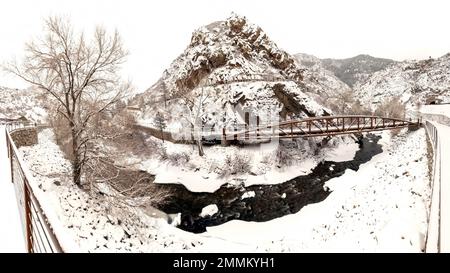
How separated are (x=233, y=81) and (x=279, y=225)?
2648 cm

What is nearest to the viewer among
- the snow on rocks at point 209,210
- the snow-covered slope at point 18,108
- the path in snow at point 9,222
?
the path in snow at point 9,222

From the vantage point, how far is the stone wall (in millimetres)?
18531

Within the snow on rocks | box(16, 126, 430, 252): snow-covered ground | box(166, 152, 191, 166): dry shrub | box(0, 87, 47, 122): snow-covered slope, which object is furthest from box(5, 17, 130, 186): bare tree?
box(0, 87, 47, 122): snow-covered slope

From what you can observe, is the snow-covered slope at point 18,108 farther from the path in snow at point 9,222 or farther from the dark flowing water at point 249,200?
the path in snow at point 9,222

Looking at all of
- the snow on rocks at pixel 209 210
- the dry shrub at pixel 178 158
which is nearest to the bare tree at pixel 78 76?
the snow on rocks at pixel 209 210

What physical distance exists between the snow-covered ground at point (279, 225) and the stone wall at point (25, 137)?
8.53ft

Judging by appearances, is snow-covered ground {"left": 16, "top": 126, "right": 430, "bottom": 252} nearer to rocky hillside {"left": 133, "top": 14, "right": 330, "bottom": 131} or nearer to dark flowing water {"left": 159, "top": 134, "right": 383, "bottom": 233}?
dark flowing water {"left": 159, "top": 134, "right": 383, "bottom": 233}

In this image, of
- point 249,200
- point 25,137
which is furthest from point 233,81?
point 25,137

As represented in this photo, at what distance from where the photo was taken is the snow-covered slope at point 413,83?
102938 mm

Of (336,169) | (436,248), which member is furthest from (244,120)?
(436,248)

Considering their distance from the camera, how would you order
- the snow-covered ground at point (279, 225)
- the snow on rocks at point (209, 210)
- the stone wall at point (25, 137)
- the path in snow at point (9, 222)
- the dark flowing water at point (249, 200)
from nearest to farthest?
1. the path in snow at point (9, 222)
2. the snow-covered ground at point (279, 225)
3. the dark flowing water at point (249, 200)
4. the snow on rocks at point (209, 210)
5. the stone wall at point (25, 137)

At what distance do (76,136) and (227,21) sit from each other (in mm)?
40126

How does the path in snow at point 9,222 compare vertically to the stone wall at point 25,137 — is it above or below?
below

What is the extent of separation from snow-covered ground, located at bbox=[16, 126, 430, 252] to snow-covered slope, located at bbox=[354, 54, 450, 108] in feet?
328
